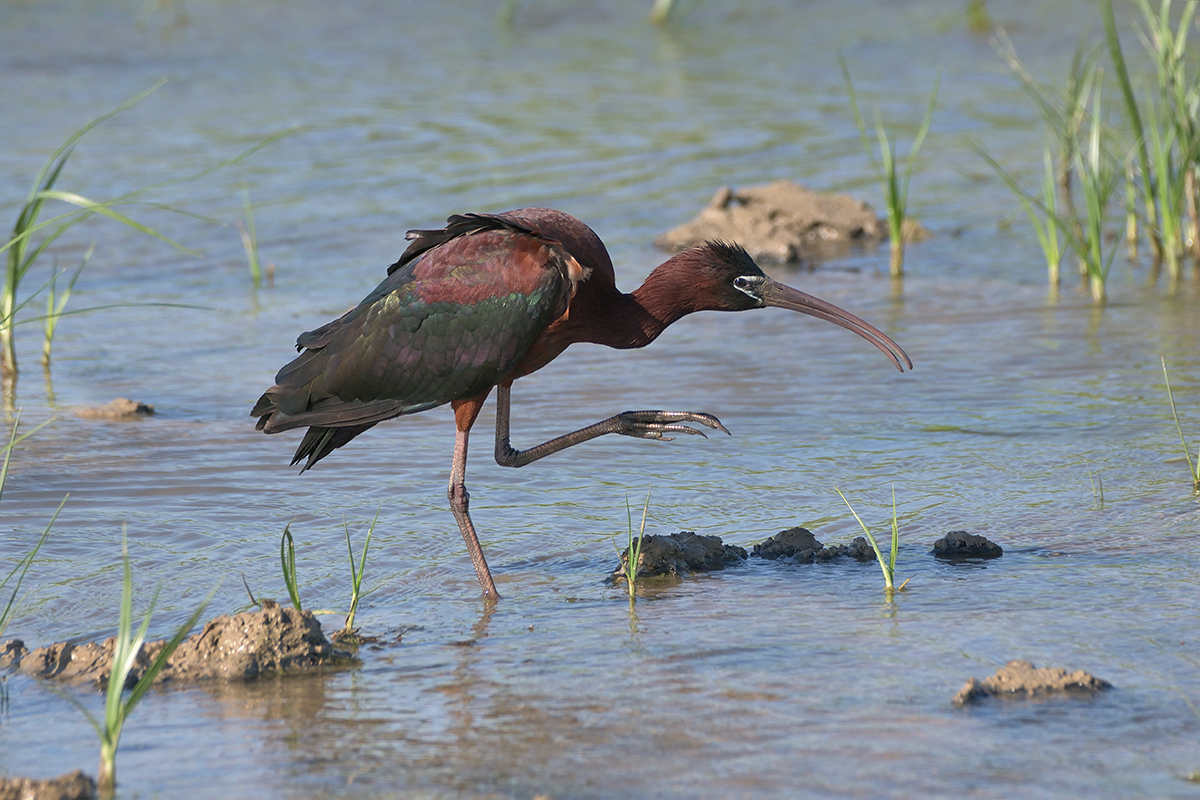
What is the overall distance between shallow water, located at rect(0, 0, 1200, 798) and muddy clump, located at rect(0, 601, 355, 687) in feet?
0.27

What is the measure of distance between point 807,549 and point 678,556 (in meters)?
0.43

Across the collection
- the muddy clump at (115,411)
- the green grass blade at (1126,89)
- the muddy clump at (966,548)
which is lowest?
the muddy clump at (966,548)

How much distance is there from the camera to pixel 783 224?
406 inches

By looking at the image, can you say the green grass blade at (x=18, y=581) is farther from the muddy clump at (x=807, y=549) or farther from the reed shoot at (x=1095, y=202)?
the reed shoot at (x=1095, y=202)

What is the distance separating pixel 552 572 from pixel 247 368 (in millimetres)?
3332

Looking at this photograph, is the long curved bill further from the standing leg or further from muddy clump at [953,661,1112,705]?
muddy clump at [953,661,1112,705]

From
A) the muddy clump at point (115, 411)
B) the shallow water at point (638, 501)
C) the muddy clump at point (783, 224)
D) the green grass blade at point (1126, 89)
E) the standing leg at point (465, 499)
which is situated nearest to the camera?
the shallow water at point (638, 501)

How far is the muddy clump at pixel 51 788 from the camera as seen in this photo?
317 centimetres

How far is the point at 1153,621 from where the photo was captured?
13.9 ft

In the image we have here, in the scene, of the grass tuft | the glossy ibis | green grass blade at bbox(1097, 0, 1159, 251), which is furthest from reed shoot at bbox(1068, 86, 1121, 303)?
the grass tuft

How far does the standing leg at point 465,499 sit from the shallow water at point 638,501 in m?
0.13

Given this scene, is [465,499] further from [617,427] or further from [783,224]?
[783,224]

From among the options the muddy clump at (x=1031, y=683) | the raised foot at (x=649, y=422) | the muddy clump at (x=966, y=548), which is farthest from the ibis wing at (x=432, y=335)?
the muddy clump at (x=1031, y=683)

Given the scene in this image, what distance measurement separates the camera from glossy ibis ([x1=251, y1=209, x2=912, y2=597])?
5.09 meters
